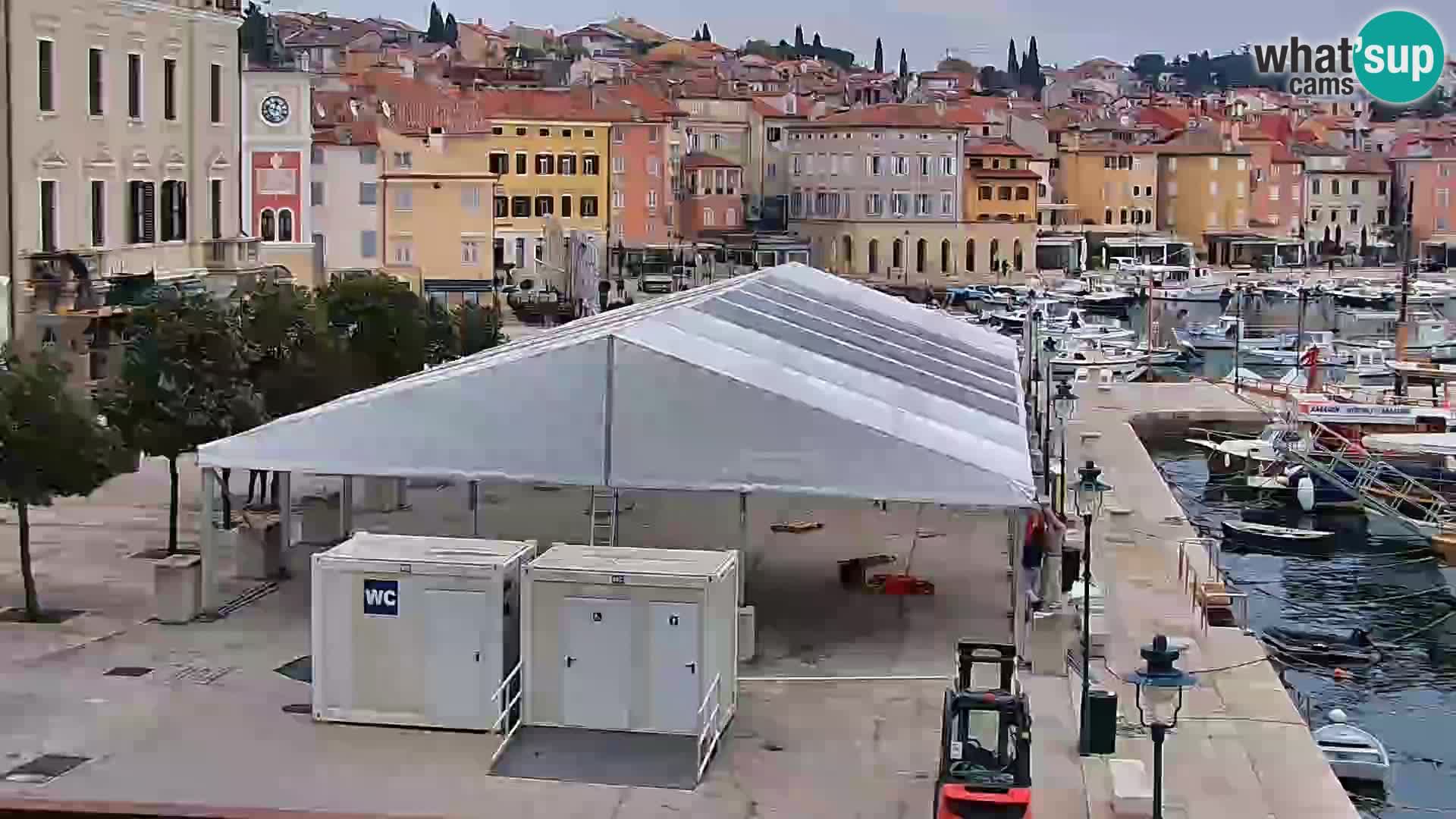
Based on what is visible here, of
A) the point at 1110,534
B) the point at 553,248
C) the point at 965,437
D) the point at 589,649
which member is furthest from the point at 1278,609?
the point at 553,248

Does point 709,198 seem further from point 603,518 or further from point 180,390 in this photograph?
point 180,390

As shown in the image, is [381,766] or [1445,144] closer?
[381,766]

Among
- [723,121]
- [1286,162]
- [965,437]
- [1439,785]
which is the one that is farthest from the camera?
[1286,162]

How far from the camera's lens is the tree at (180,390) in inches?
876

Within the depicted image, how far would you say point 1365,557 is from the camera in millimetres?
35594

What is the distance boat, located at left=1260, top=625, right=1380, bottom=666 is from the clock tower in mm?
30082

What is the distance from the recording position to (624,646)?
16.0 meters

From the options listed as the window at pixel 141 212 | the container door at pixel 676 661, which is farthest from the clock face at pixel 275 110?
the container door at pixel 676 661

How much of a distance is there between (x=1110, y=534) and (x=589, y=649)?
53.5 feet

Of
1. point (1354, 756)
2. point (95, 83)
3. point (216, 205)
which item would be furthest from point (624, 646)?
point (216, 205)

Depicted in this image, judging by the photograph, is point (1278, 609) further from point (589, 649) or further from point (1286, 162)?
point (1286, 162)

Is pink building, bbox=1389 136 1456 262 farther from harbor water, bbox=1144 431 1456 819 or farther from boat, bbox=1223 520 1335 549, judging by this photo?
Result: boat, bbox=1223 520 1335 549

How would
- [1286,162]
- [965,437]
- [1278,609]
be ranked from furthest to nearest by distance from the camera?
[1286,162] < [1278,609] < [965,437]

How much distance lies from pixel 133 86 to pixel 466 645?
2549 cm
